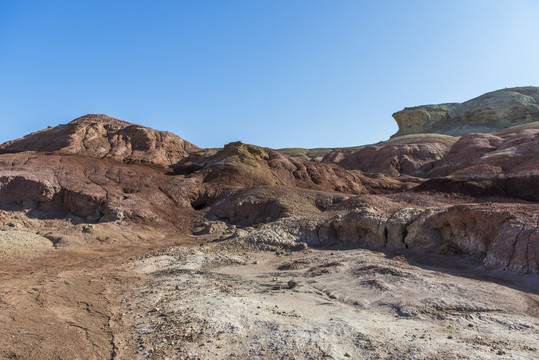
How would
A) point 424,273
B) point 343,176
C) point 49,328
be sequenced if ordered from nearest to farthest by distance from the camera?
point 49,328 → point 424,273 → point 343,176

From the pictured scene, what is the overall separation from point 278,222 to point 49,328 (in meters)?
12.1

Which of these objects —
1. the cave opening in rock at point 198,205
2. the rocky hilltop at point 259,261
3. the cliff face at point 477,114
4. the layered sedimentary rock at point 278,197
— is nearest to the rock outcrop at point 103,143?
the layered sedimentary rock at point 278,197

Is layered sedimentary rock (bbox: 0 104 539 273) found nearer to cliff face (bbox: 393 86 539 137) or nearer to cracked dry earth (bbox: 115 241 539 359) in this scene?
cracked dry earth (bbox: 115 241 539 359)

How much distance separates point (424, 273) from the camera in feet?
33.0

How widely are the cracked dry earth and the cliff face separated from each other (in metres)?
64.9

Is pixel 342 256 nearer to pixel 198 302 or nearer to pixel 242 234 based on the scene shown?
pixel 242 234

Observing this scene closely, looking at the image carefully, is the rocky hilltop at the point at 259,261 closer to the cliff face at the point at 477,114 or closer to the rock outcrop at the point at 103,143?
the rock outcrop at the point at 103,143

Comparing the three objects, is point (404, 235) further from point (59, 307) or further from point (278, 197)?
point (59, 307)

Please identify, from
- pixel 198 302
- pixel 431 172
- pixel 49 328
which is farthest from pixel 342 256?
pixel 431 172

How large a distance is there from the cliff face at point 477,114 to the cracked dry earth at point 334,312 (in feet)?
213

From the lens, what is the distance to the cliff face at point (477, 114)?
6606 centimetres

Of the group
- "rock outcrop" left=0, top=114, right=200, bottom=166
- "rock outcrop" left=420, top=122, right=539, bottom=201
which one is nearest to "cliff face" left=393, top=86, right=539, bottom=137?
"rock outcrop" left=420, top=122, right=539, bottom=201

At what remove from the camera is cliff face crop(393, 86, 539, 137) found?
217ft

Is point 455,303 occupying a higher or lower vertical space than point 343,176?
lower
